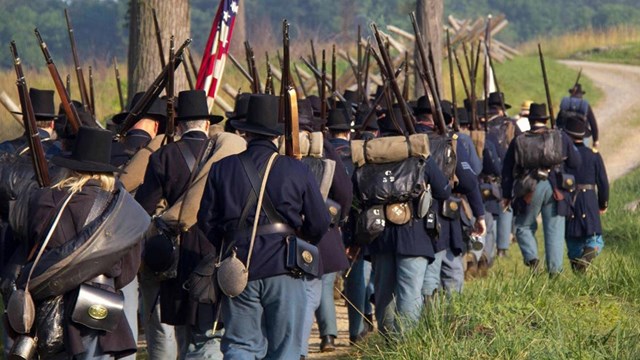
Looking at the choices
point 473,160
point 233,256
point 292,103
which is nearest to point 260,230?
point 233,256

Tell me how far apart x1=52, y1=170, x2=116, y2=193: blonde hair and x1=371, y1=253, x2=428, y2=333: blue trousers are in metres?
2.95

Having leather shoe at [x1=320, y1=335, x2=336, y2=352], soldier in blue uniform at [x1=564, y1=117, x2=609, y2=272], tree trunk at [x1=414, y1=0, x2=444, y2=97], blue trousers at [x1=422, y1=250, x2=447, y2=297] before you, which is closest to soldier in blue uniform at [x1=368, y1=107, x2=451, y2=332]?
blue trousers at [x1=422, y1=250, x2=447, y2=297]

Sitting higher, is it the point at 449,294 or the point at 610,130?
the point at 449,294

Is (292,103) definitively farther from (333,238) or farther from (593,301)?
(593,301)

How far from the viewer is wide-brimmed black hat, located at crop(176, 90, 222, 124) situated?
8.45m

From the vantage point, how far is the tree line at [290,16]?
78.1 meters

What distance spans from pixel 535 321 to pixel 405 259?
1.18m

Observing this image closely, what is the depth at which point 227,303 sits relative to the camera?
24.5ft

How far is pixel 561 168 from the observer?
43.3 ft

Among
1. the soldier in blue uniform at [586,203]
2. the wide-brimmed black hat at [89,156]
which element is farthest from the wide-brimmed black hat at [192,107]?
the soldier in blue uniform at [586,203]

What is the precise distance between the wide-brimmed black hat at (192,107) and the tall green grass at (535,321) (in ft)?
5.73

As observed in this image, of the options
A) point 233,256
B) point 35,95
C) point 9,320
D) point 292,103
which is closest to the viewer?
point 9,320

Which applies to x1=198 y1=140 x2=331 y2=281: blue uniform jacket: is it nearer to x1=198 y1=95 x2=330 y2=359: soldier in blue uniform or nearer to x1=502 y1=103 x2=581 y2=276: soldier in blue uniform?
x1=198 y1=95 x2=330 y2=359: soldier in blue uniform

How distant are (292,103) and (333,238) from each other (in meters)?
1.16
